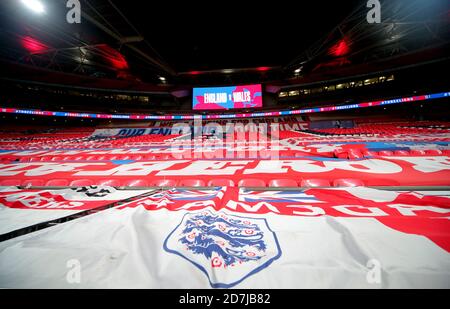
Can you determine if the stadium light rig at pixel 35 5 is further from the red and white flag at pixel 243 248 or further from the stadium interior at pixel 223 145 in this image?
the red and white flag at pixel 243 248

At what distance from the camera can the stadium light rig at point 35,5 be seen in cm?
806

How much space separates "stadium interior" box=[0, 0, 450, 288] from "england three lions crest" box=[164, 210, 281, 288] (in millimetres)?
13

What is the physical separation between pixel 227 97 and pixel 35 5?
17.5 meters

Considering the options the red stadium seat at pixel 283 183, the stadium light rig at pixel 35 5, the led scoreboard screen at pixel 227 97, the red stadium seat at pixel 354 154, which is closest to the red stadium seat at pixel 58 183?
the red stadium seat at pixel 283 183

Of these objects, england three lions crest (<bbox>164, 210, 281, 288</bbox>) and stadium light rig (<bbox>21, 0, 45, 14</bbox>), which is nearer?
england three lions crest (<bbox>164, 210, 281, 288</bbox>)

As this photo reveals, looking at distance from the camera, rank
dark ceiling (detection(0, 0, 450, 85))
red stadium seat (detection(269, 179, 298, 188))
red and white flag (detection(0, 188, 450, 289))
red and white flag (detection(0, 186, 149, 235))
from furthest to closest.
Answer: dark ceiling (detection(0, 0, 450, 85)) → red stadium seat (detection(269, 179, 298, 188)) → red and white flag (detection(0, 186, 149, 235)) → red and white flag (detection(0, 188, 450, 289))

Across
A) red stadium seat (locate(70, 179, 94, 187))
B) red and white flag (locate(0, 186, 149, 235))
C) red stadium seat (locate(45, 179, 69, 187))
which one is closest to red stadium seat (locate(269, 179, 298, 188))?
red and white flag (locate(0, 186, 149, 235))

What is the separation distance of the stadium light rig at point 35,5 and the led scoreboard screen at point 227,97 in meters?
15.8

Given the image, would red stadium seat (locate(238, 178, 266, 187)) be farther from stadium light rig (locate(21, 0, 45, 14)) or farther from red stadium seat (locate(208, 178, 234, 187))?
stadium light rig (locate(21, 0, 45, 14))

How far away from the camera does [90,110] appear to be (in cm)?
2286

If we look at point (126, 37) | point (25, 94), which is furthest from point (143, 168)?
point (25, 94)

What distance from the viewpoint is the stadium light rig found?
26.4 ft

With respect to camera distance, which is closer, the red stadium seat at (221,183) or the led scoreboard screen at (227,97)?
the red stadium seat at (221,183)

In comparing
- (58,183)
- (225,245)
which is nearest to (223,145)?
(58,183)
